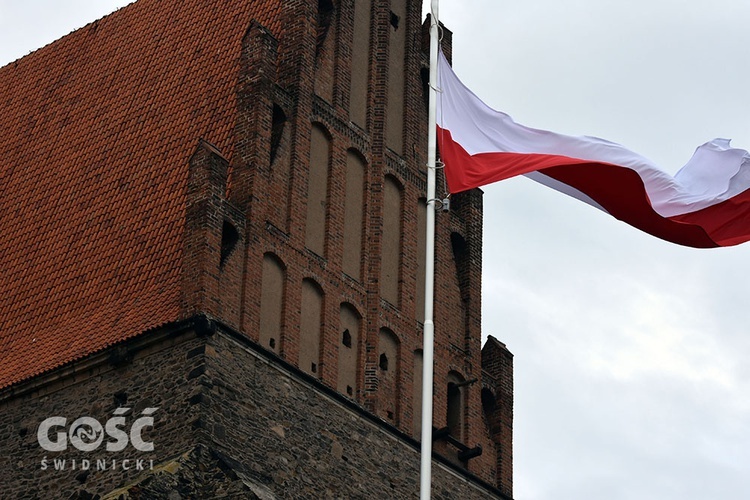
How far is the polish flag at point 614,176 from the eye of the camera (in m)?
28.2

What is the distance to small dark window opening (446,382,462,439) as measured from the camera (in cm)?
3494

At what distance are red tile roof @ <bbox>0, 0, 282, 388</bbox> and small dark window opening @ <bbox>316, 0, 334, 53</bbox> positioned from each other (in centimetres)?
82

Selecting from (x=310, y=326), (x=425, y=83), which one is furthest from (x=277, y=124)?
(x=425, y=83)

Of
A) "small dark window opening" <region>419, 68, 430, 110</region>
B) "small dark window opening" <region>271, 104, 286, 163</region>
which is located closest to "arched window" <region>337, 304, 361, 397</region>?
"small dark window opening" <region>271, 104, 286, 163</region>

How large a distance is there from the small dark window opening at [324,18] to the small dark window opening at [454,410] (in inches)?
251

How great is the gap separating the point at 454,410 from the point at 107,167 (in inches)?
291

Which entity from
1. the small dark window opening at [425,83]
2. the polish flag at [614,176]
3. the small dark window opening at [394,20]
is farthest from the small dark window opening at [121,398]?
the small dark window opening at [394,20]

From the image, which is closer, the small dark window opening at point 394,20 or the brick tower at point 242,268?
the brick tower at point 242,268

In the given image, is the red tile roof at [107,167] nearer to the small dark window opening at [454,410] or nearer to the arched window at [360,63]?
the arched window at [360,63]

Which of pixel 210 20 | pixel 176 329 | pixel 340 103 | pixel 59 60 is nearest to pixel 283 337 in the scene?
pixel 176 329

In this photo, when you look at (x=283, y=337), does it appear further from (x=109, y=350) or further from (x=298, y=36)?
(x=298, y=36)

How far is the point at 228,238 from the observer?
31.8 meters

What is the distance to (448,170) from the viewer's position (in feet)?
91.6

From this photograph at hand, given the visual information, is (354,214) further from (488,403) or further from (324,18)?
(488,403)
